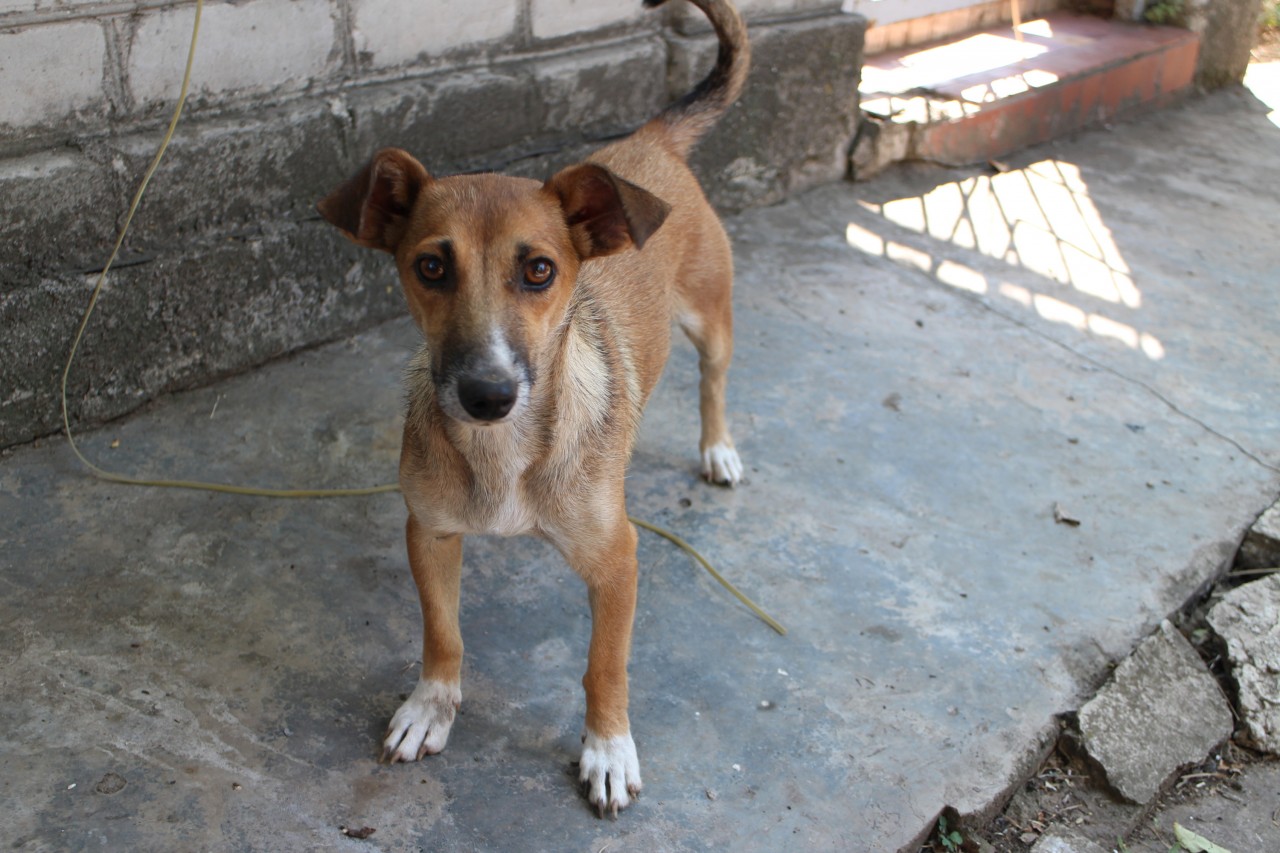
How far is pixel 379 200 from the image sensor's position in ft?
8.98

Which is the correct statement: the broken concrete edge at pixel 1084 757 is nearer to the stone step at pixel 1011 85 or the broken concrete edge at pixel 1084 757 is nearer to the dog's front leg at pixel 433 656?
the dog's front leg at pixel 433 656

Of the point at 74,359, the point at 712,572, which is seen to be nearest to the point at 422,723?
the point at 712,572

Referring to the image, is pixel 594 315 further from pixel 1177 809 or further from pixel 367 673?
pixel 1177 809

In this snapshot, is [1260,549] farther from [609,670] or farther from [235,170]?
[235,170]

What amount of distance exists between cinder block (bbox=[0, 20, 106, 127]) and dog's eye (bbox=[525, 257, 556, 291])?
2.22 meters

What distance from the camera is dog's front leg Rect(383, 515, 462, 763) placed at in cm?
296

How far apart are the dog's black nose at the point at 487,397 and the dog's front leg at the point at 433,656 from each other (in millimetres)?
591

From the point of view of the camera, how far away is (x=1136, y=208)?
6770 mm

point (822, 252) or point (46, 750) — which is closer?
point (46, 750)

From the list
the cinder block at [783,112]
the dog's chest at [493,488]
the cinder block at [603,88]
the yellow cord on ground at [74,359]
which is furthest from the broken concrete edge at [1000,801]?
the cinder block at [783,112]

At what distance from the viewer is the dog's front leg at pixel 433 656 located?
9.71 feet

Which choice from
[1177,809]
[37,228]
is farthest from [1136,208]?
[37,228]

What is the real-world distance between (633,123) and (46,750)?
384cm

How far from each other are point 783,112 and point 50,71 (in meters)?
3.69
